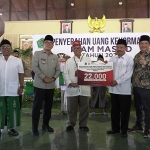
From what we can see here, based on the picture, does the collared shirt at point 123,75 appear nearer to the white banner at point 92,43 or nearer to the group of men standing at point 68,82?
the group of men standing at point 68,82

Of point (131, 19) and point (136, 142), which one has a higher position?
point (131, 19)

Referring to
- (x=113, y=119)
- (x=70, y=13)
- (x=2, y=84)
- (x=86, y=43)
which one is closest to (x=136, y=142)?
(x=113, y=119)

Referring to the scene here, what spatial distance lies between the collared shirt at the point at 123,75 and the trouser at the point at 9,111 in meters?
1.56

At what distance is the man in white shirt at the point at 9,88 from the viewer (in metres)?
2.91

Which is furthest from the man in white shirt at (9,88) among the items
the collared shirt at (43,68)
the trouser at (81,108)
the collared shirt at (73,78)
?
the trouser at (81,108)

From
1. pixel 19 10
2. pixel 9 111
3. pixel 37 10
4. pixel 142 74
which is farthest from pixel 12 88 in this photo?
pixel 19 10

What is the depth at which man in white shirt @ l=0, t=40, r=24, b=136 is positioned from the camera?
9.55 ft

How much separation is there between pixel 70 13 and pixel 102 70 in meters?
8.00

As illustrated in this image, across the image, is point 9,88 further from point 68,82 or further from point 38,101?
point 68,82

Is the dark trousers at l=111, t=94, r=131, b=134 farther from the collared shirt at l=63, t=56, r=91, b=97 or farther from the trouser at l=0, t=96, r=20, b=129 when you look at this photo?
the trouser at l=0, t=96, r=20, b=129

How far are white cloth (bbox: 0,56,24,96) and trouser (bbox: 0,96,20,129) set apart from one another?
0.09m

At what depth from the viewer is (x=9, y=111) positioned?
9.73 feet

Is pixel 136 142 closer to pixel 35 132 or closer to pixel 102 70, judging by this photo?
pixel 102 70

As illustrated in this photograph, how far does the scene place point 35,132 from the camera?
3043 millimetres
